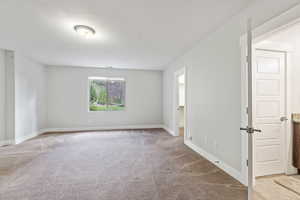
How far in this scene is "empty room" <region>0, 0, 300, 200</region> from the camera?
1825 mm

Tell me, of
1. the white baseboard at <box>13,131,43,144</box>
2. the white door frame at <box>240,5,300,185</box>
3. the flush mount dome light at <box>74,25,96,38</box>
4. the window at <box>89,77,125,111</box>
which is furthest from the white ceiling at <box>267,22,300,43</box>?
the white baseboard at <box>13,131,43,144</box>

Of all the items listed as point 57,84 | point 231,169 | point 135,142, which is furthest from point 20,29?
point 231,169

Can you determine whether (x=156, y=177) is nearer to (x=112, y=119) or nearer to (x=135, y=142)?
(x=135, y=142)

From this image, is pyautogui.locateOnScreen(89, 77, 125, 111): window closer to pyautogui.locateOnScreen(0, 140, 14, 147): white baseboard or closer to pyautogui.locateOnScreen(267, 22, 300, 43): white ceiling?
pyautogui.locateOnScreen(0, 140, 14, 147): white baseboard

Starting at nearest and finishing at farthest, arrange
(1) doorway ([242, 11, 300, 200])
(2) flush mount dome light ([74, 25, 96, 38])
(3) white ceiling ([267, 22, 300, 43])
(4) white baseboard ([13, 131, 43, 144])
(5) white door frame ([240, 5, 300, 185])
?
1. (5) white door frame ([240, 5, 300, 185])
2. (3) white ceiling ([267, 22, 300, 43])
3. (1) doorway ([242, 11, 300, 200])
4. (2) flush mount dome light ([74, 25, 96, 38])
5. (4) white baseboard ([13, 131, 43, 144])

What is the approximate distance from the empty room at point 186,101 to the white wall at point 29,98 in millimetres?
52

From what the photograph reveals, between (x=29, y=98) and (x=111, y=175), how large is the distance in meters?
4.10

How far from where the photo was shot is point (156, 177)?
2.17m

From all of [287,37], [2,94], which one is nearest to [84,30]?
[2,94]

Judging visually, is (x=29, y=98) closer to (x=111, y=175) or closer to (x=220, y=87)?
(x=111, y=175)

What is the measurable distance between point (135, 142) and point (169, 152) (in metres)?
1.15

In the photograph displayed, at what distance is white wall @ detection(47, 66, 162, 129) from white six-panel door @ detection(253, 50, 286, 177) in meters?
4.17

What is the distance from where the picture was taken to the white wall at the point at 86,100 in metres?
5.43

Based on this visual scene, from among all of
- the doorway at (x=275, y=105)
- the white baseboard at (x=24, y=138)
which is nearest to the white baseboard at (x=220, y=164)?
the doorway at (x=275, y=105)
